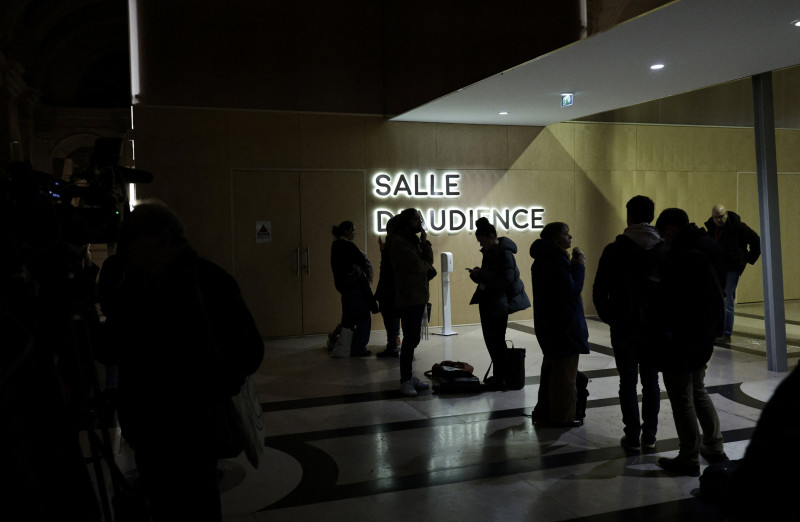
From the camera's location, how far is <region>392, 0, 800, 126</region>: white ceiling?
4.98 meters

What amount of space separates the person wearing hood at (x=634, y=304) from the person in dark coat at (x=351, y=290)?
386 cm

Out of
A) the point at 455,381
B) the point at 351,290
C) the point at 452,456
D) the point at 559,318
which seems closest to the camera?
the point at 452,456

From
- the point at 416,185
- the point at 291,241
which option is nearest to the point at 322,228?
the point at 291,241

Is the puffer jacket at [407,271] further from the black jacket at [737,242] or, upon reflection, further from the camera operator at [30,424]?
the black jacket at [737,242]

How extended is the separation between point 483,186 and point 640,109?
3049 millimetres

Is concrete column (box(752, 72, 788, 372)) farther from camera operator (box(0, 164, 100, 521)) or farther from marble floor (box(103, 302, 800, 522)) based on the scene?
camera operator (box(0, 164, 100, 521))

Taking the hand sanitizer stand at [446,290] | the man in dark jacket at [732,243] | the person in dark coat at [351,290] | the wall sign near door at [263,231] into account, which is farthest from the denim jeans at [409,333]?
the man in dark jacket at [732,243]

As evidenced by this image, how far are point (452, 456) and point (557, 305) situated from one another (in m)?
1.32

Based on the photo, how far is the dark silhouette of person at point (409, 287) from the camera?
20.2 ft

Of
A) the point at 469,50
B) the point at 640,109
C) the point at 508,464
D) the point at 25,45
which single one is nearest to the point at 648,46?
the point at 469,50

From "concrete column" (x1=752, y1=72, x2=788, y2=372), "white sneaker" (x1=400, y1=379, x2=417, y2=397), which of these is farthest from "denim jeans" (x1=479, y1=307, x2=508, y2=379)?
"concrete column" (x1=752, y1=72, x2=788, y2=372)

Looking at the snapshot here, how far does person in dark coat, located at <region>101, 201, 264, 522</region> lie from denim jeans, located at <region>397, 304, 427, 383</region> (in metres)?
4.00

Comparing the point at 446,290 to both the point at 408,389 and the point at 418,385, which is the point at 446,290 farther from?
the point at 408,389

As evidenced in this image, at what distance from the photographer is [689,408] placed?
425 centimetres
